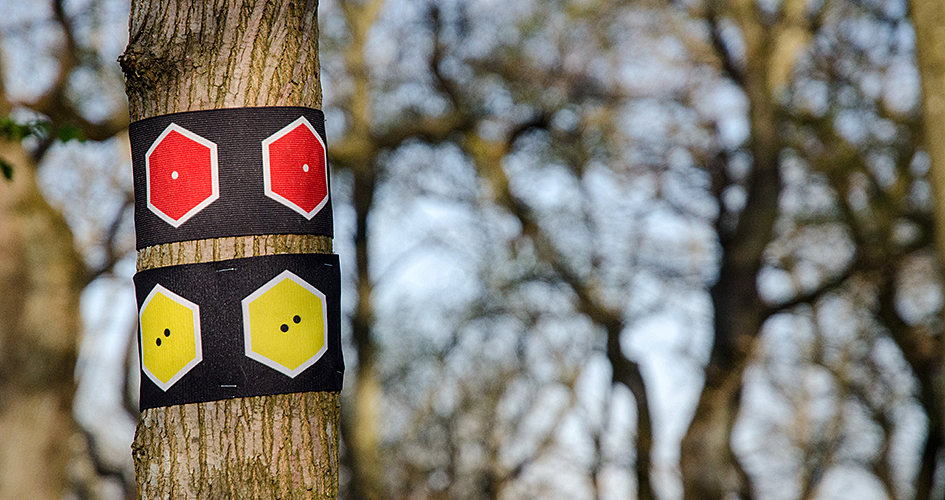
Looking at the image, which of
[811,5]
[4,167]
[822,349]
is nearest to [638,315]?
[811,5]

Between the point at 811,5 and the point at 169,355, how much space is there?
9561 mm

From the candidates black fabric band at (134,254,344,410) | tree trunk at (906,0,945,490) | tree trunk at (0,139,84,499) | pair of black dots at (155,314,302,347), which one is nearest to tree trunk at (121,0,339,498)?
black fabric band at (134,254,344,410)

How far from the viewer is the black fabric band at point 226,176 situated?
6.15ft

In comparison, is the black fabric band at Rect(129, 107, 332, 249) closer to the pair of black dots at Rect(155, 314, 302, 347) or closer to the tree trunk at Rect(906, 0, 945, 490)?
the pair of black dots at Rect(155, 314, 302, 347)

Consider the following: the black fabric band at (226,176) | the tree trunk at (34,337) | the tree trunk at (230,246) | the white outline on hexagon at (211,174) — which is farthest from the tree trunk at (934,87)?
the tree trunk at (34,337)

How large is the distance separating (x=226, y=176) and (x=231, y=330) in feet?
1.03

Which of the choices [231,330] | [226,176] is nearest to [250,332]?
[231,330]

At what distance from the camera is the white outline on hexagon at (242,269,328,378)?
183 cm

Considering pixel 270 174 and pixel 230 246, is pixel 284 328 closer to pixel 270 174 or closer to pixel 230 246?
pixel 230 246

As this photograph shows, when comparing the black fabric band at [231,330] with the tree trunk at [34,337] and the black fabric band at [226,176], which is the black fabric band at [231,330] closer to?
the black fabric band at [226,176]

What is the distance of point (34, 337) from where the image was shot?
311 inches

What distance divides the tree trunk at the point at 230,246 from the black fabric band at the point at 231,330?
0.03 metres

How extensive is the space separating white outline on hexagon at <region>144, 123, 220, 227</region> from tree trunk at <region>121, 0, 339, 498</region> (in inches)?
2.1

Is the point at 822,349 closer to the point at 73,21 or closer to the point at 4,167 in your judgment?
the point at 73,21
